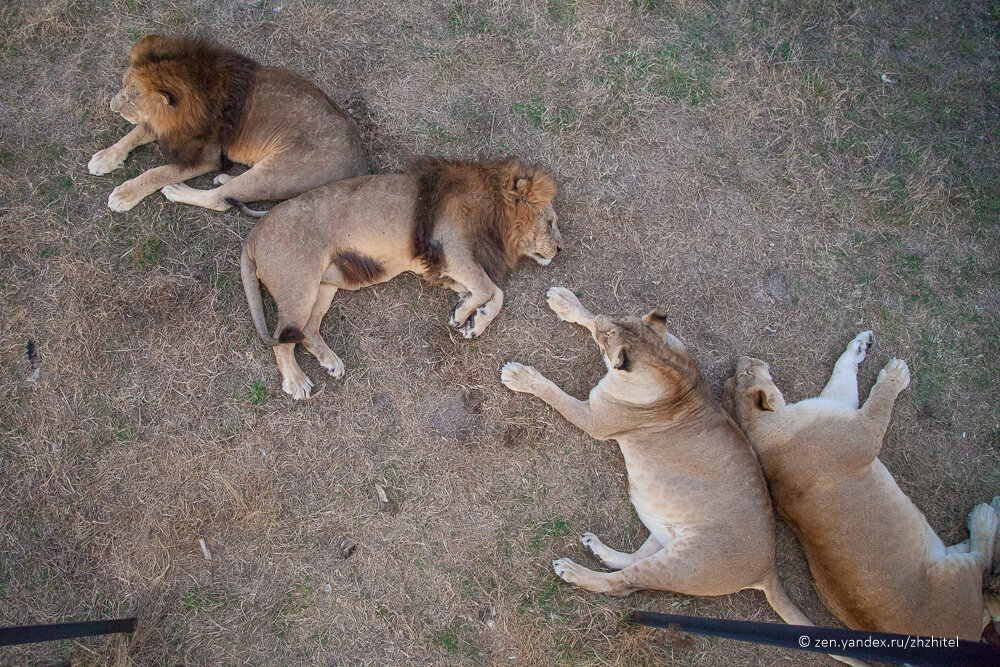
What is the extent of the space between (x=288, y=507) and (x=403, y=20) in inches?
143

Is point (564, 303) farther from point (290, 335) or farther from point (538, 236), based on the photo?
point (290, 335)

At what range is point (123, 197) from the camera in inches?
178

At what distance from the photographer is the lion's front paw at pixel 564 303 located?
4648 millimetres

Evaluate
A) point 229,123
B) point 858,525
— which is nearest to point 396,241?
point 229,123

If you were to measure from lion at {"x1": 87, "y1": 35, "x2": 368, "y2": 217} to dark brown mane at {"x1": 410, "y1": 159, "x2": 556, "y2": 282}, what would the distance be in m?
0.61

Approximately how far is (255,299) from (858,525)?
12.9 ft

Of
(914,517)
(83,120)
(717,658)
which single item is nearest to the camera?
(914,517)

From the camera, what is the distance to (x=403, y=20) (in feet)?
16.6

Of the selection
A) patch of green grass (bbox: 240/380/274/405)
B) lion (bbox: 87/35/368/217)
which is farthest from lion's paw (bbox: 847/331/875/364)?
patch of green grass (bbox: 240/380/274/405)

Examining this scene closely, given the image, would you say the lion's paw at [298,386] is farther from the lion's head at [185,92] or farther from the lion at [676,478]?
the lion at [676,478]

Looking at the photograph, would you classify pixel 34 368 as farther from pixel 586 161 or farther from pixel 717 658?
pixel 717 658

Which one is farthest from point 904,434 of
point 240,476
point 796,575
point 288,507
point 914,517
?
point 240,476

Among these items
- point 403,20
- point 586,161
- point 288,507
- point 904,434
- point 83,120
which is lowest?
point 288,507

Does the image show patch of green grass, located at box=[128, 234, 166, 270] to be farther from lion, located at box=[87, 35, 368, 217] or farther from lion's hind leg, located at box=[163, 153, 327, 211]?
lion's hind leg, located at box=[163, 153, 327, 211]
